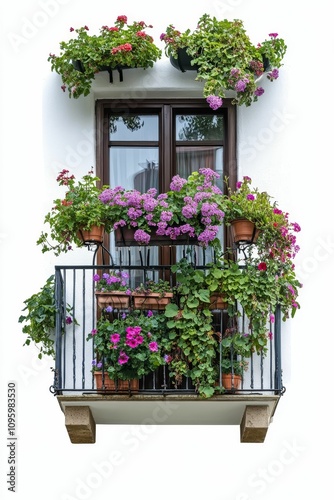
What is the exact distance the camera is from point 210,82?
14281 mm

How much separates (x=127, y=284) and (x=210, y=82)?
80.2 inches

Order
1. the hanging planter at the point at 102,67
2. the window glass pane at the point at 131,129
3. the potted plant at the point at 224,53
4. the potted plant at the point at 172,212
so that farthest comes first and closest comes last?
the window glass pane at the point at 131,129
the hanging planter at the point at 102,67
the potted plant at the point at 224,53
the potted plant at the point at 172,212

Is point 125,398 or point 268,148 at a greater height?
point 268,148

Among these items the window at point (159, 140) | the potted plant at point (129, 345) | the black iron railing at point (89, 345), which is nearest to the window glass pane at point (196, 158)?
the window at point (159, 140)

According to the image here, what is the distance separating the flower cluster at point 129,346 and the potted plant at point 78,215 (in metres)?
0.83

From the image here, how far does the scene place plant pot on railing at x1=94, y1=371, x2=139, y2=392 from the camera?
1370 cm

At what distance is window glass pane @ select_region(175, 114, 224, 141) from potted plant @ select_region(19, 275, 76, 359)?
6.57 feet

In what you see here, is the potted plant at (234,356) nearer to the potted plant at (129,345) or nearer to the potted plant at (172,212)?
the potted plant at (129,345)

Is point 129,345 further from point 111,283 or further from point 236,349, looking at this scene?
point 236,349

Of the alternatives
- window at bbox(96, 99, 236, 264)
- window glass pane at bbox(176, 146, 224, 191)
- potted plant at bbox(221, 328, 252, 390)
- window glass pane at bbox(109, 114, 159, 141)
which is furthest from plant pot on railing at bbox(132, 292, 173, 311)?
window glass pane at bbox(109, 114, 159, 141)

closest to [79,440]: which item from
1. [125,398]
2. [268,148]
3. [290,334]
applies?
[125,398]

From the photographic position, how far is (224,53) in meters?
14.4

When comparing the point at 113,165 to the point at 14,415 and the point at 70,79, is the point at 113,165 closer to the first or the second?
the point at 70,79

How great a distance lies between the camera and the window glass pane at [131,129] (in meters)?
15.0
